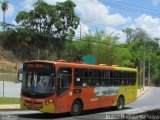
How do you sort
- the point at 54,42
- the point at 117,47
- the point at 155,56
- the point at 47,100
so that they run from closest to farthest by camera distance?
the point at 47,100 < the point at 117,47 < the point at 54,42 < the point at 155,56

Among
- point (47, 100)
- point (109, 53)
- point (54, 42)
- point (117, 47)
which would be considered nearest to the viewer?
point (47, 100)

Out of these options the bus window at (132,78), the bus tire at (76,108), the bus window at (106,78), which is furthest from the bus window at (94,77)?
the bus window at (132,78)

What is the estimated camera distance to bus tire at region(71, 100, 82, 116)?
23569 mm

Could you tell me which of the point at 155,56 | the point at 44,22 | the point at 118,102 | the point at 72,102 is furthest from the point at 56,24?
the point at 72,102

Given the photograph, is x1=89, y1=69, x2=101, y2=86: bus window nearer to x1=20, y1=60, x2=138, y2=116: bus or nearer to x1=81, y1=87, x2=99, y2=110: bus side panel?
x1=20, y1=60, x2=138, y2=116: bus

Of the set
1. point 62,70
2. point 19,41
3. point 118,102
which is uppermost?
point 19,41

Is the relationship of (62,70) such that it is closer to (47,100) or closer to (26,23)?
(47,100)

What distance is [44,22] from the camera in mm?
95375

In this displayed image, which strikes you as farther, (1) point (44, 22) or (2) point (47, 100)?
(1) point (44, 22)

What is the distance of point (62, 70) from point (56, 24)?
7288 centimetres

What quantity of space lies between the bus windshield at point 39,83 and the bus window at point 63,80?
39 cm

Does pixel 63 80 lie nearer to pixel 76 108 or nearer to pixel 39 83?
pixel 39 83

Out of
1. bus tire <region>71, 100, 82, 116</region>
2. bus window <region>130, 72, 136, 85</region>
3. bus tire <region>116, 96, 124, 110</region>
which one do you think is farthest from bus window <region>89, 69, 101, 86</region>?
bus window <region>130, 72, 136, 85</region>

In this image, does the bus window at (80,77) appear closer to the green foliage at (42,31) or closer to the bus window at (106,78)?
the bus window at (106,78)
